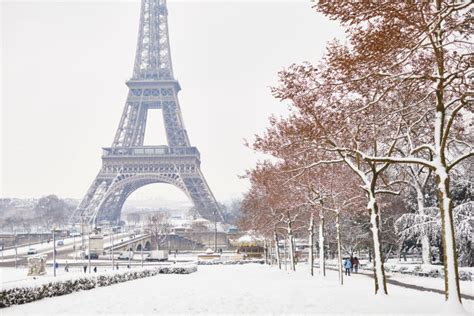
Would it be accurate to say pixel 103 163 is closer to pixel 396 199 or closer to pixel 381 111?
pixel 396 199

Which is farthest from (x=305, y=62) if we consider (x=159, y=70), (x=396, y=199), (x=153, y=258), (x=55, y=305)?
(x=159, y=70)

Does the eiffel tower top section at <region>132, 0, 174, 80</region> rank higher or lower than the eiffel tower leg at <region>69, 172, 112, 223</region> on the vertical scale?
higher

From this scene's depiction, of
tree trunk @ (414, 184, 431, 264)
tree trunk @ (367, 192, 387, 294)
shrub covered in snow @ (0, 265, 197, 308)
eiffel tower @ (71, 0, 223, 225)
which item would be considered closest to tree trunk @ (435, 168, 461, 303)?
tree trunk @ (367, 192, 387, 294)

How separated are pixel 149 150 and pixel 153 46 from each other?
74.8ft

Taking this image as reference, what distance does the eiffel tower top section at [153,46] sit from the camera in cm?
9506

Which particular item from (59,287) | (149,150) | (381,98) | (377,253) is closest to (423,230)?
(377,253)

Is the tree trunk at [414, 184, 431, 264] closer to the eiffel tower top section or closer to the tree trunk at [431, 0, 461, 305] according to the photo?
the tree trunk at [431, 0, 461, 305]

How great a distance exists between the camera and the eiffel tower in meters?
83.8

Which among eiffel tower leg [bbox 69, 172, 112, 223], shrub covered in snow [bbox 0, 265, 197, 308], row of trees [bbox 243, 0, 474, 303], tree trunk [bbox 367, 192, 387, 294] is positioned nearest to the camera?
row of trees [bbox 243, 0, 474, 303]

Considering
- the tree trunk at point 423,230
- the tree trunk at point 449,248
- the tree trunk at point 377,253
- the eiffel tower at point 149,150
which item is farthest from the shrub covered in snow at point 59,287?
the eiffel tower at point 149,150

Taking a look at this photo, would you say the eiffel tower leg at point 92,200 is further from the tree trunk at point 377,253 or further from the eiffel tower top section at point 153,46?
the tree trunk at point 377,253

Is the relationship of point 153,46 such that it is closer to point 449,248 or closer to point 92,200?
point 92,200

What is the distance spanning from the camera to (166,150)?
290 feet

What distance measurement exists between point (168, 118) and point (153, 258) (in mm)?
37972
